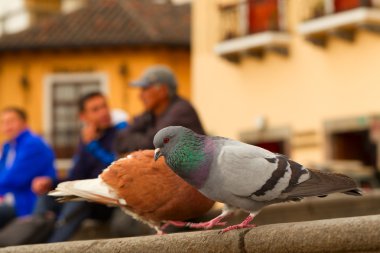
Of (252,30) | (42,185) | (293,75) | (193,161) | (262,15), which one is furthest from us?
(252,30)

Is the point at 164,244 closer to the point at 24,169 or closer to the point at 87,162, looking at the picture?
the point at 87,162

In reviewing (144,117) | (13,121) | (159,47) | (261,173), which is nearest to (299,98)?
(159,47)

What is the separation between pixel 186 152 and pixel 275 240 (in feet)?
2.04

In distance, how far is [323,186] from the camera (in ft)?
19.6

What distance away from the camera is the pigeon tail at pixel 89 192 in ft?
23.5

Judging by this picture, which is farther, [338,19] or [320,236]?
[338,19]

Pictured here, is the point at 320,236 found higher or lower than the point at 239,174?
lower

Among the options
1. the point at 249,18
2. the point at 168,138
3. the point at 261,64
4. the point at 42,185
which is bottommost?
the point at 261,64

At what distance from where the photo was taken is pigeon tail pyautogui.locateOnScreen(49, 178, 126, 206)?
715 cm

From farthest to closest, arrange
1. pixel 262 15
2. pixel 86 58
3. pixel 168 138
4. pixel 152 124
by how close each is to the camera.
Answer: pixel 86 58 < pixel 262 15 < pixel 152 124 < pixel 168 138

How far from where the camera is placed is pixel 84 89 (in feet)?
128

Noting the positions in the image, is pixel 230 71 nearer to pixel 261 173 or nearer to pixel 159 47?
pixel 159 47

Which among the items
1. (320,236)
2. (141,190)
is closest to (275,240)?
(320,236)

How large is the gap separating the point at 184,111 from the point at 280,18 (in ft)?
62.9
